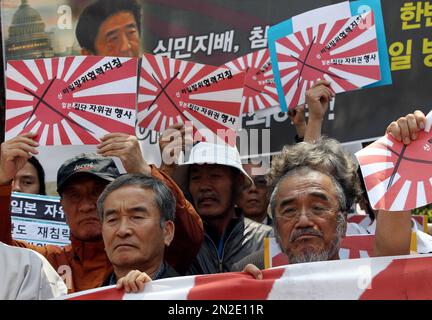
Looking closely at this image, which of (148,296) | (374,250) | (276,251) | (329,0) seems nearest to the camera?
(148,296)

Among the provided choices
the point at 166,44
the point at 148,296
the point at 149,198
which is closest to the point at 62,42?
the point at 166,44

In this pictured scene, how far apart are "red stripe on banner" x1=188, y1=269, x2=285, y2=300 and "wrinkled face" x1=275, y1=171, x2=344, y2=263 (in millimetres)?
246

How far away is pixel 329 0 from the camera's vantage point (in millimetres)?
4941

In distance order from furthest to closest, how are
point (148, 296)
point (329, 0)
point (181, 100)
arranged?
point (329, 0) → point (181, 100) → point (148, 296)

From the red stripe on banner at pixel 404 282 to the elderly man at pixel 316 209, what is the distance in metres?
0.10

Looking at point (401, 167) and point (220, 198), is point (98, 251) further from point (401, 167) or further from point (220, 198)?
point (401, 167)

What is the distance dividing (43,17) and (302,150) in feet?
7.09

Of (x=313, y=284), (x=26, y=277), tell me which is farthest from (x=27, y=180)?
(x=313, y=284)

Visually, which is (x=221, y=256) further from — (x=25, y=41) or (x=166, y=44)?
(x=25, y=41)

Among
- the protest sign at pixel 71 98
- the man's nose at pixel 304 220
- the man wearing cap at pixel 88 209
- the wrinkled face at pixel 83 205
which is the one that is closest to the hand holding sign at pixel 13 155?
the man wearing cap at pixel 88 209

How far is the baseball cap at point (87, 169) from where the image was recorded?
3.96m

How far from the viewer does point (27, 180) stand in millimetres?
4840

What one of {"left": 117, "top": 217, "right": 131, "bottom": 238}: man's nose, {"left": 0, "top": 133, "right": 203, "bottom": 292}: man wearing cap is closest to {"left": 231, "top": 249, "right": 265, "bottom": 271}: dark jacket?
{"left": 0, "top": 133, "right": 203, "bottom": 292}: man wearing cap

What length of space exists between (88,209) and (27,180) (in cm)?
103
